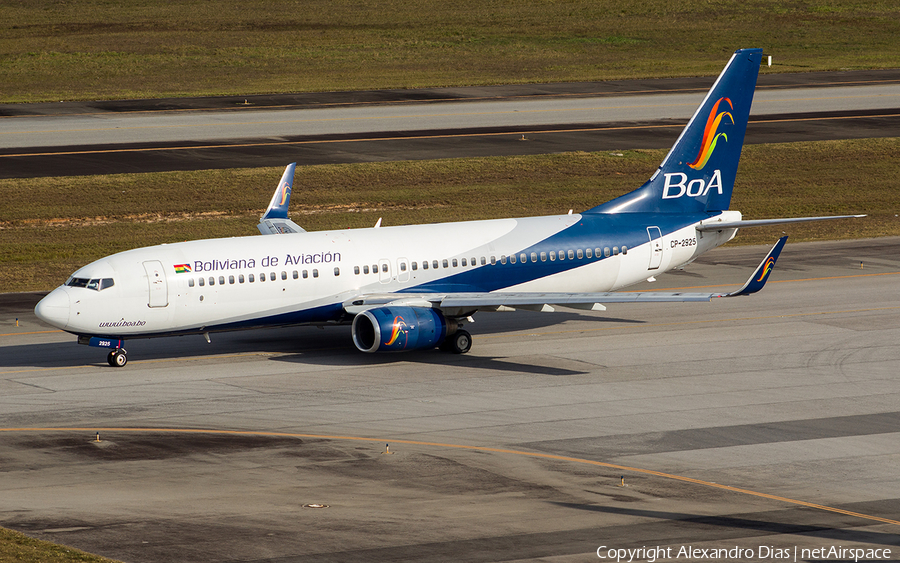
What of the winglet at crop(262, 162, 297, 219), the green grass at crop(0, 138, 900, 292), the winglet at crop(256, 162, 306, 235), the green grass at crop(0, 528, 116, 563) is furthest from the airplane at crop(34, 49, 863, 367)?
the green grass at crop(0, 138, 900, 292)

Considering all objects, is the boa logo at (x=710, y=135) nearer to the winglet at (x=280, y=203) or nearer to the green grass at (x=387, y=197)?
the winglet at (x=280, y=203)

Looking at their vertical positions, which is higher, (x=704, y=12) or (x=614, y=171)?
(x=704, y=12)

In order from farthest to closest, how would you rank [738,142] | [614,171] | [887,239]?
[614,171], [887,239], [738,142]

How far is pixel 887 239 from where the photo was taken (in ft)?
223

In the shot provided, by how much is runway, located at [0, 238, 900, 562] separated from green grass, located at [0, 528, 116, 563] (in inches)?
20.4

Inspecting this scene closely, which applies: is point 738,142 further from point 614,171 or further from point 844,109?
point 844,109

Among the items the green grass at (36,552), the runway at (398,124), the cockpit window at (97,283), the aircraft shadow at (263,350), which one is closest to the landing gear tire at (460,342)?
the aircraft shadow at (263,350)

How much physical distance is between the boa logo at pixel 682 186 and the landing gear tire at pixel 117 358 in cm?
2209

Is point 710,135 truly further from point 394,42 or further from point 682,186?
point 394,42

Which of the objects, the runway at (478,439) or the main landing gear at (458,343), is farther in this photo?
the main landing gear at (458,343)

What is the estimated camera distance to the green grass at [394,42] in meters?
109

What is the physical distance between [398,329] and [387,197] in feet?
105

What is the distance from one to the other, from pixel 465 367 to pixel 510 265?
518 centimetres

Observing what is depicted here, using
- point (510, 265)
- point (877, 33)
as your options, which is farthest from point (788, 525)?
point (877, 33)
